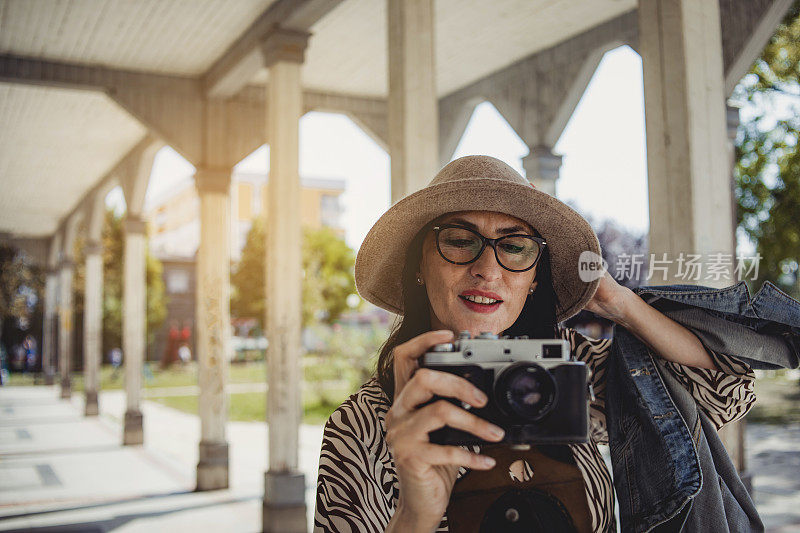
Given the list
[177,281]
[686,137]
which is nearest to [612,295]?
[686,137]

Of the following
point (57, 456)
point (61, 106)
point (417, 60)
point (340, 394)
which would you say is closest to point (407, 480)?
point (417, 60)

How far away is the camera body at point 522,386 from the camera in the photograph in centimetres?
115

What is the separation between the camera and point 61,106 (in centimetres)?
936

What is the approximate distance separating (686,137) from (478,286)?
5.44 feet

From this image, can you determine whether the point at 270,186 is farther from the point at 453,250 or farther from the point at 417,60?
the point at 453,250

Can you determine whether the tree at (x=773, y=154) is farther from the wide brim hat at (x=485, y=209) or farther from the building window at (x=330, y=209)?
the building window at (x=330, y=209)

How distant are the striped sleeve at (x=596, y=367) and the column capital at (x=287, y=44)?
498 centimetres

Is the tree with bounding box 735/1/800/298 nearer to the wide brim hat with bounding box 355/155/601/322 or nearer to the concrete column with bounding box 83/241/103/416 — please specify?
the wide brim hat with bounding box 355/155/601/322

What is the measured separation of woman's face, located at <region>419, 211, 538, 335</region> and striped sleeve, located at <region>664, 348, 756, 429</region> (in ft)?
1.22

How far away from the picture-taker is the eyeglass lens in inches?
58.0

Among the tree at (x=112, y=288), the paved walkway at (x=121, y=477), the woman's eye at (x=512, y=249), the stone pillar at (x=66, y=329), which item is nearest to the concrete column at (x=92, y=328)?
the paved walkway at (x=121, y=477)

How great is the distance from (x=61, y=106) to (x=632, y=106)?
12737 millimetres

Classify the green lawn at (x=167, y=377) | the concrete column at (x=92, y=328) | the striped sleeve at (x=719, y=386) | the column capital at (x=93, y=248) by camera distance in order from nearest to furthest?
the striped sleeve at (x=719, y=386) → the concrete column at (x=92, y=328) → the column capital at (x=93, y=248) → the green lawn at (x=167, y=377)

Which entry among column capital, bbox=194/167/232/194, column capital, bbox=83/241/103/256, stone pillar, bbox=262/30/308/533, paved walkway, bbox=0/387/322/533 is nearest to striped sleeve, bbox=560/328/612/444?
stone pillar, bbox=262/30/308/533
